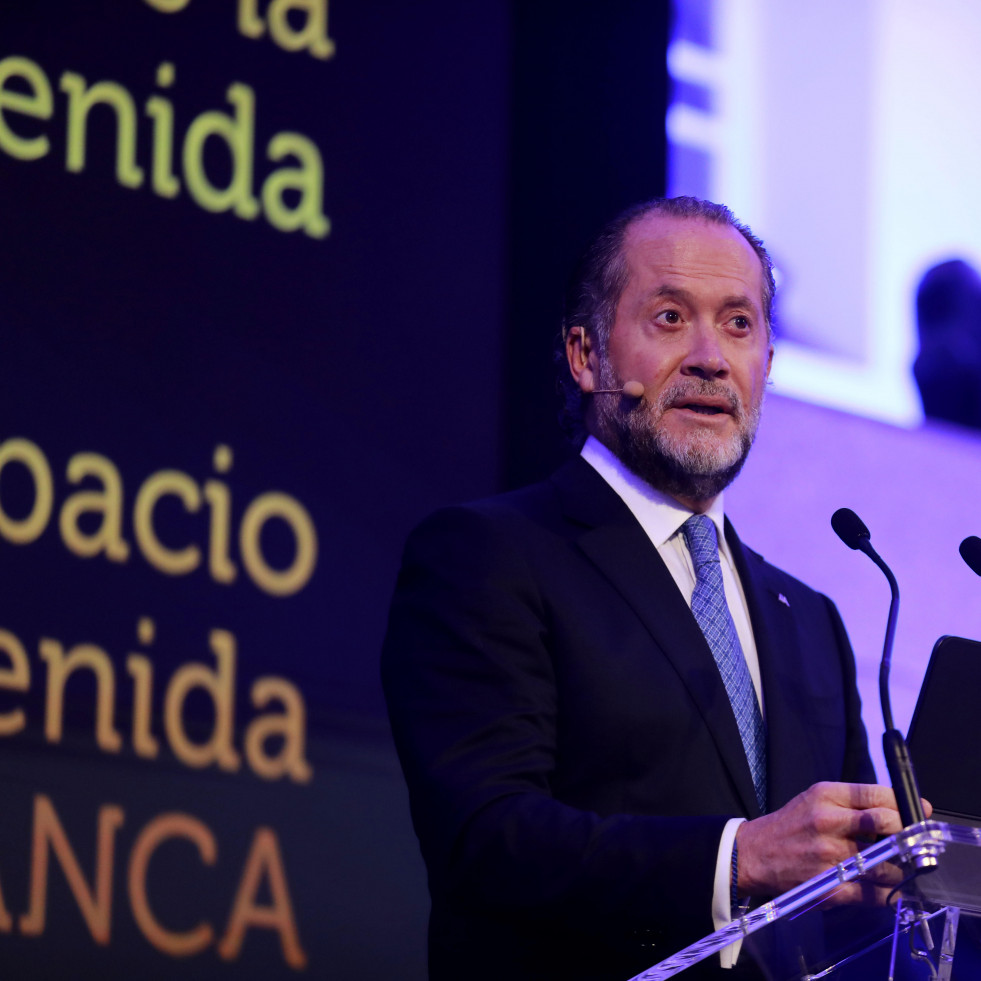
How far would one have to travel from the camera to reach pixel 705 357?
2312 millimetres

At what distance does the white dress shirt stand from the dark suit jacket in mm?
24

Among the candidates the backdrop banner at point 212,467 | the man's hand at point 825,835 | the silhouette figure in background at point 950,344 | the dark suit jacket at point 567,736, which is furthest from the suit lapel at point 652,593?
the silhouette figure in background at point 950,344

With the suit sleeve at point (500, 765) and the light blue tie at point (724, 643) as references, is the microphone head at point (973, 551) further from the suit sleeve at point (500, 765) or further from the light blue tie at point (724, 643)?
the suit sleeve at point (500, 765)

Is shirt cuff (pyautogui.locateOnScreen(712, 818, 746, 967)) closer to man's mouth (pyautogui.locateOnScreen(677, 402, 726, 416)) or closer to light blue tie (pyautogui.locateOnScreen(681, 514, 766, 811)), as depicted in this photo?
light blue tie (pyautogui.locateOnScreen(681, 514, 766, 811))

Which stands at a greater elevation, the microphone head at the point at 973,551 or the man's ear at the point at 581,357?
the man's ear at the point at 581,357

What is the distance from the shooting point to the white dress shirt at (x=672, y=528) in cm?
226

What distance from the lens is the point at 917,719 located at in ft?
5.35

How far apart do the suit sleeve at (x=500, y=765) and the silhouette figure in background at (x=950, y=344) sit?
78.5 inches

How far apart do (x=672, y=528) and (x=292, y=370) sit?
46.6 inches

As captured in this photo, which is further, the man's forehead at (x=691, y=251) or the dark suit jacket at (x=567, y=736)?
the man's forehead at (x=691, y=251)

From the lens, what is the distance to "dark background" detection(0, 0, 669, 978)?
9.47ft

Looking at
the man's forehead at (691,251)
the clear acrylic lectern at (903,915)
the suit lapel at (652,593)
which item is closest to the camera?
the clear acrylic lectern at (903,915)

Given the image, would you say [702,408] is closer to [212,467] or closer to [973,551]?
[973,551]

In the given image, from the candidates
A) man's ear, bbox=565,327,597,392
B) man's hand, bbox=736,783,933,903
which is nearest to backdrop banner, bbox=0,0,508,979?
man's ear, bbox=565,327,597,392
